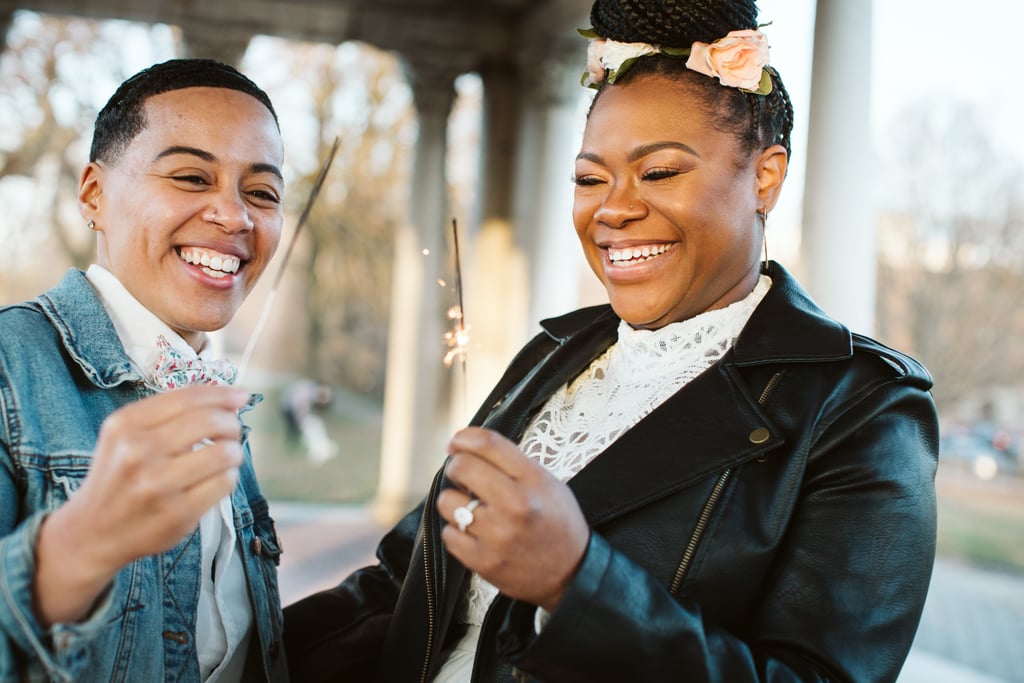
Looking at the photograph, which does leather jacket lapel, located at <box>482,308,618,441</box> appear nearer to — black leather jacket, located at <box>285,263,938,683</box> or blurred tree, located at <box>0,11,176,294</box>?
black leather jacket, located at <box>285,263,938,683</box>

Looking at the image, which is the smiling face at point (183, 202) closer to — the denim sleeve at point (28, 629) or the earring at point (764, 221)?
the denim sleeve at point (28, 629)

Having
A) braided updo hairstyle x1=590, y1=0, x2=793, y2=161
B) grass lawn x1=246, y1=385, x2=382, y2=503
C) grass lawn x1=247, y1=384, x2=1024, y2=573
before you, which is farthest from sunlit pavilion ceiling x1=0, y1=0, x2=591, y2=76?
grass lawn x1=246, y1=385, x2=382, y2=503

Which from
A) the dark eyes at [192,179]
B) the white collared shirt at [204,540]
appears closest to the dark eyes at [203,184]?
the dark eyes at [192,179]

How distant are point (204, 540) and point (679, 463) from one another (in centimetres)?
117

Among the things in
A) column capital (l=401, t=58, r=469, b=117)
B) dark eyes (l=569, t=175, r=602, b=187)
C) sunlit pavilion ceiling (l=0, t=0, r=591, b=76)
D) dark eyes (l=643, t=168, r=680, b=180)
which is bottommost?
dark eyes (l=569, t=175, r=602, b=187)

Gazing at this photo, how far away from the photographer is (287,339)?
888 inches

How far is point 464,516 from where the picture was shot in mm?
1502

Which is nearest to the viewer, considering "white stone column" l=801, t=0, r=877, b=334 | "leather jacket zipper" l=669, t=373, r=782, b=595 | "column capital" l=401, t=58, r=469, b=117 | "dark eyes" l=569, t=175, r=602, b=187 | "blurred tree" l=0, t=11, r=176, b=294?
"leather jacket zipper" l=669, t=373, r=782, b=595

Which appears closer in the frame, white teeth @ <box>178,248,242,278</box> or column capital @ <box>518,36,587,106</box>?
white teeth @ <box>178,248,242,278</box>

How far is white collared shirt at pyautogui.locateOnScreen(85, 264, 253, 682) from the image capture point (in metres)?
2.18

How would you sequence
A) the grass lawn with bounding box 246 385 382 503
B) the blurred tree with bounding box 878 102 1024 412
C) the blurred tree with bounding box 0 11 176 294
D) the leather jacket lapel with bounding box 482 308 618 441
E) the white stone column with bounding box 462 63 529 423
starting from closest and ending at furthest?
the leather jacket lapel with bounding box 482 308 618 441, the white stone column with bounding box 462 63 529 423, the blurred tree with bounding box 0 11 176 294, the blurred tree with bounding box 878 102 1024 412, the grass lawn with bounding box 246 385 382 503

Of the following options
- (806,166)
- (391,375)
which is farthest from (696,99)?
(391,375)

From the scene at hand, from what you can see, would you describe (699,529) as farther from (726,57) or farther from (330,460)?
(330,460)

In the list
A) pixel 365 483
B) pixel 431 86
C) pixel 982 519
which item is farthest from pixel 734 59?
pixel 365 483
